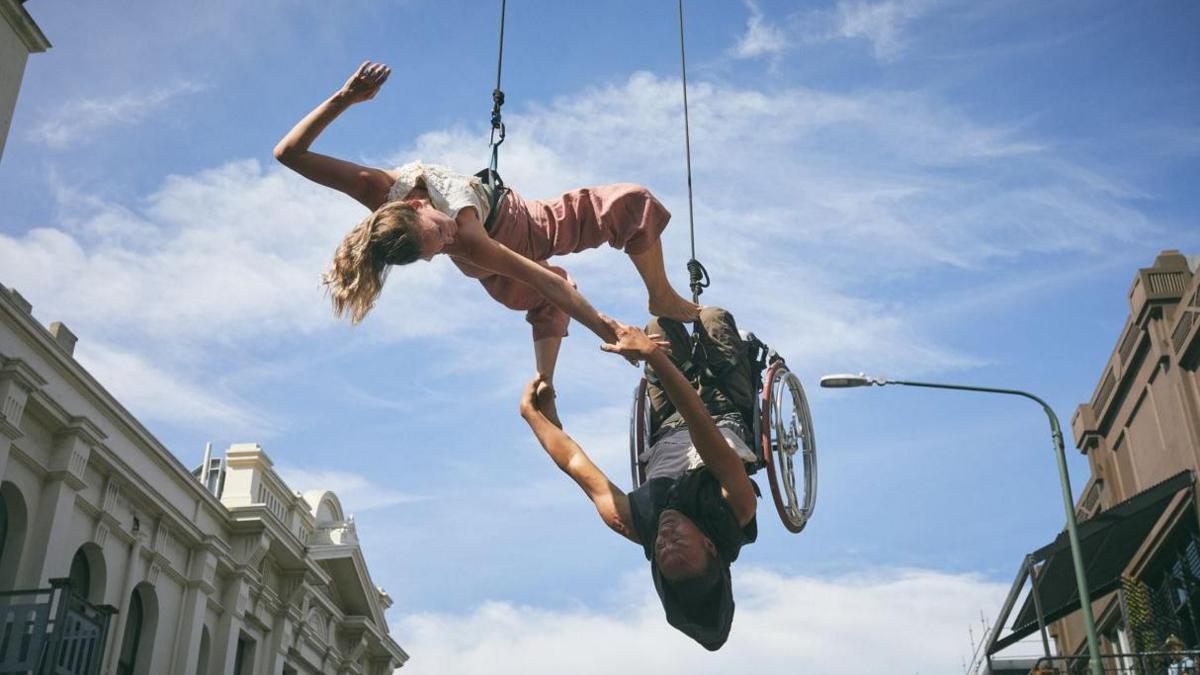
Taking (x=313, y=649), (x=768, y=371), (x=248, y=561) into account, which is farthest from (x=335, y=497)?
(x=768, y=371)

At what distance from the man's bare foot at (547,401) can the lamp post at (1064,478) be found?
23.3 ft

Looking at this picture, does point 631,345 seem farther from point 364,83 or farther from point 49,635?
point 49,635

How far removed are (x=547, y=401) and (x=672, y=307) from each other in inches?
35.6

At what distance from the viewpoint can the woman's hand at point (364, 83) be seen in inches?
258

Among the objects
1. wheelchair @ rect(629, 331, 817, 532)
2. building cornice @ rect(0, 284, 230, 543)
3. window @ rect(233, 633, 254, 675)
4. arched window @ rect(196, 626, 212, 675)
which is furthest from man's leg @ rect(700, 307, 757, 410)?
window @ rect(233, 633, 254, 675)

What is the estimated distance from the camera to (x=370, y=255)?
6.08 meters

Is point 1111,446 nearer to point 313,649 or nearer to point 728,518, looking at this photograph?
point 313,649

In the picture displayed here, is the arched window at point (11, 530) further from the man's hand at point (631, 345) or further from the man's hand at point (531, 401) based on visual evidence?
the man's hand at point (631, 345)

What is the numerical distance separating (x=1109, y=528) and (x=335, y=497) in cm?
1493

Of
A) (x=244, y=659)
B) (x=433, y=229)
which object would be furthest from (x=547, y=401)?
(x=244, y=659)

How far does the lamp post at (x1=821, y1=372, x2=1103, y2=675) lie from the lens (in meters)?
12.3

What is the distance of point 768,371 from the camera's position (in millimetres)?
7734

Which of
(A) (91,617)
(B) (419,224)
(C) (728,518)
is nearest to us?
(B) (419,224)

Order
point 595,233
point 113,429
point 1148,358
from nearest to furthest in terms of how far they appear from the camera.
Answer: point 595,233, point 113,429, point 1148,358
